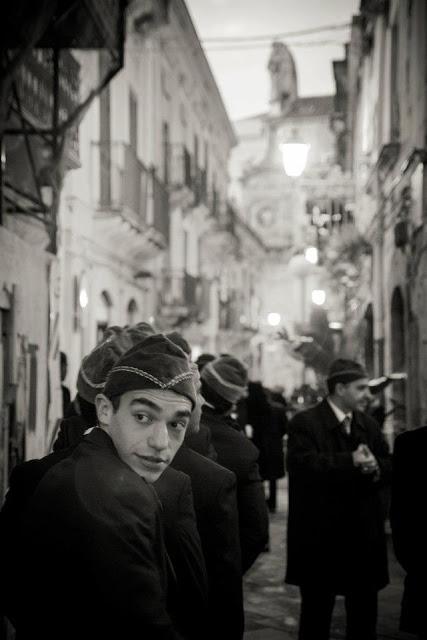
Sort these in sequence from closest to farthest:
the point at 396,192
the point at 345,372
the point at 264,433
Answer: the point at 345,372, the point at 264,433, the point at 396,192

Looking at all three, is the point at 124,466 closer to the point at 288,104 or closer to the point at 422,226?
the point at 422,226

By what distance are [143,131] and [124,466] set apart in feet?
60.3

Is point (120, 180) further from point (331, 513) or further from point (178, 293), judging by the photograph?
point (331, 513)

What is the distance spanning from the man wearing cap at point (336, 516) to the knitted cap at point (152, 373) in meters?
2.91

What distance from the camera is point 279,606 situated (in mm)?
7152

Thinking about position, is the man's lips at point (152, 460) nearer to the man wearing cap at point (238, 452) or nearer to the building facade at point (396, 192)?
the man wearing cap at point (238, 452)

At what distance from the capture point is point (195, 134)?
2852 centimetres

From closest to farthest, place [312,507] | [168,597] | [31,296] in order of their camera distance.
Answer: [168,597], [312,507], [31,296]

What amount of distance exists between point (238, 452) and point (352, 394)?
127cm

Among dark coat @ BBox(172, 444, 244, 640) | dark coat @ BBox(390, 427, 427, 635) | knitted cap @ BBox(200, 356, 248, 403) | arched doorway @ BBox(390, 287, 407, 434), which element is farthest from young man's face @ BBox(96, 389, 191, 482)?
arched doorway @ BBox(390, 287, 407, 434)

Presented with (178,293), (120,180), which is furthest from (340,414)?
(178,293)

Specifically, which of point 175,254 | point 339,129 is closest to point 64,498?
point 175,254

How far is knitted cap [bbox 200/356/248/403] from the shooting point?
481 centimetres

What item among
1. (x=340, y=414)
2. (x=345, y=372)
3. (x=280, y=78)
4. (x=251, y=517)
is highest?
(x=280, y=78)
